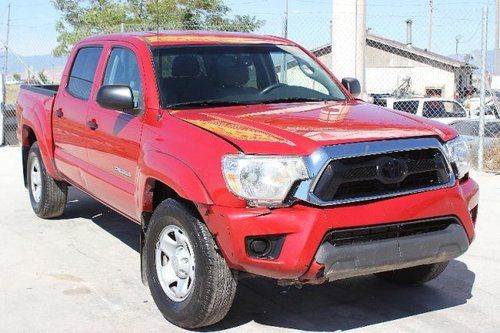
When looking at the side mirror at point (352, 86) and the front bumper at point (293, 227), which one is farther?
the side mirror at point (352, 86)

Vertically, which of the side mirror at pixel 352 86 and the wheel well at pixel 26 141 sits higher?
the side mirror at pixel 352 86

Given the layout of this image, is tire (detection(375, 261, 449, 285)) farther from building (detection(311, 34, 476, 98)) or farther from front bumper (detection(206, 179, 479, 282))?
building (detection(311, 34, 476, 98))

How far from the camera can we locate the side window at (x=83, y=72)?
6.22m

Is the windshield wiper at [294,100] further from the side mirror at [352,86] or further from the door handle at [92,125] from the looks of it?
the door handle at [92,125]

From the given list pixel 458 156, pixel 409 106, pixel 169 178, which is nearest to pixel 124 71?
pixel 169 178

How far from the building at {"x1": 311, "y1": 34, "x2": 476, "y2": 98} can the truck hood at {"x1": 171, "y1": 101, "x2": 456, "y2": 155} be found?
36.0m

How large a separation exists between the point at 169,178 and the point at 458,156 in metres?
1.82

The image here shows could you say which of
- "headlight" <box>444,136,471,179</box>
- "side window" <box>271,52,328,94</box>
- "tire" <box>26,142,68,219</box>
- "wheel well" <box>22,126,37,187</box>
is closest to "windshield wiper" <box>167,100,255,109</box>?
"side window" <box>271,52,328,94</box>

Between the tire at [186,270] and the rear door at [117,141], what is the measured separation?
585 millimetres

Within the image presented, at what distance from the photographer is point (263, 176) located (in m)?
3.90

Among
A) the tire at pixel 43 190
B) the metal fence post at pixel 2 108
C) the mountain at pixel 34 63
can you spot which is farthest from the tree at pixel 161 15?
the tire at pixel 43 190

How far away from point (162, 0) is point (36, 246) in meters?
20.6

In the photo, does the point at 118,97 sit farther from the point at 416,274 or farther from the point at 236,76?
the point at 416,274

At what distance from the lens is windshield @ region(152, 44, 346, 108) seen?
16.7ft
